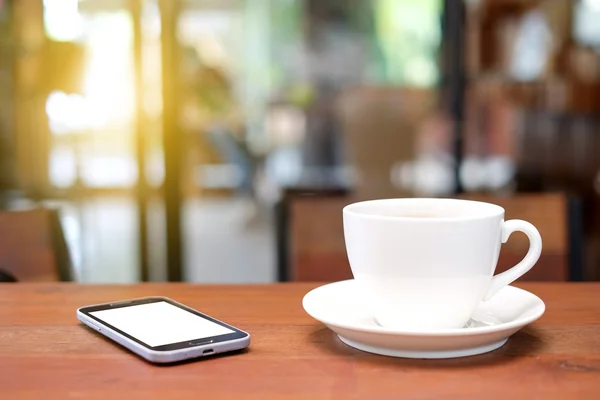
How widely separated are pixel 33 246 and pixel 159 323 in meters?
0.59

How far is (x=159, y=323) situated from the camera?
0.61 m

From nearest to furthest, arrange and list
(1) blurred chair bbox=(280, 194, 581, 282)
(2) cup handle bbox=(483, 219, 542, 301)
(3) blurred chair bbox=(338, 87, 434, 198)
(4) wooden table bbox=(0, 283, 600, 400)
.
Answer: (4) wooden table bbox=(0, 283, 600, 400) < (2) cup handle bbox=(483, 219, 542, 301) < (1) blurred chair bbox=(280, 194, 581, 282) < (3) blurred chair bbox=(338, 87, 434, 198)

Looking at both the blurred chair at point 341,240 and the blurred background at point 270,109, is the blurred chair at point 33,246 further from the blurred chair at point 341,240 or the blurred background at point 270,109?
the blurred background at point 270,109

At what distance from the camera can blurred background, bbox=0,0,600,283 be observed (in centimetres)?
262

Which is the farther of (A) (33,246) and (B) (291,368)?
(A) (33,246)

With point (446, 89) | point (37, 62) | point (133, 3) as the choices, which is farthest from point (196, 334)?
point (446, 89)

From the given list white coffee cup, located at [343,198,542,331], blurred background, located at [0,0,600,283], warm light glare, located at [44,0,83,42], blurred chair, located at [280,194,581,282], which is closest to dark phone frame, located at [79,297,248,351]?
white coffee cup, located at [343,198,542,331]

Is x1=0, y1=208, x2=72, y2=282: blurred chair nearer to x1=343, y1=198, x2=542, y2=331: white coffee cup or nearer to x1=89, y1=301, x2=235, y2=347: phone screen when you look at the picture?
x1=89, y1=301, x2=235, y2=347: phone screen

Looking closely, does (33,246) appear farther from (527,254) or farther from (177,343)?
(527,254)

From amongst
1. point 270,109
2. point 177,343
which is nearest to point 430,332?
point 177,343

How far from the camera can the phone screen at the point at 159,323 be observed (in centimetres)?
57

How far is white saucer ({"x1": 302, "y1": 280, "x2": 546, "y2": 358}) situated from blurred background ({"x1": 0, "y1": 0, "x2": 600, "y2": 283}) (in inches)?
68.7

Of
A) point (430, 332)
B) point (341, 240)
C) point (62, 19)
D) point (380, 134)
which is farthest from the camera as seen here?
point (380, 134)

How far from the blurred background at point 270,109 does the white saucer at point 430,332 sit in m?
1.74
